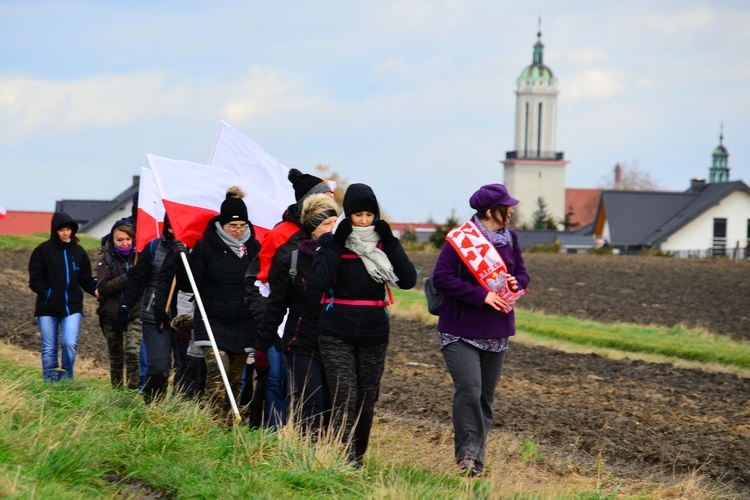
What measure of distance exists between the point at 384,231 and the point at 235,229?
1745mm

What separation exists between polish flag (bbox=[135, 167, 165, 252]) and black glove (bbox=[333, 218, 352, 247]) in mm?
3292

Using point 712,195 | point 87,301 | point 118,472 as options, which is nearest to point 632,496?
point 118,472

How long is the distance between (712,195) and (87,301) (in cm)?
4976

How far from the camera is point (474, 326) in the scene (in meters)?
7.48

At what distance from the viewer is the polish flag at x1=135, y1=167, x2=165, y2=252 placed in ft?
33.0

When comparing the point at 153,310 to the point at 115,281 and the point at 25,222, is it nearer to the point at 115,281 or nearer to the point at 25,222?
the point at 115,281

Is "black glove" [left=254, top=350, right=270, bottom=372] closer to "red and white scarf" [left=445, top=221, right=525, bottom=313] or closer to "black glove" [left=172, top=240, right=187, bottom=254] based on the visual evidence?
"black glove" [left=172, top=240, right=187, bottom=254]

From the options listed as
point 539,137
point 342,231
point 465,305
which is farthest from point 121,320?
point 539,137

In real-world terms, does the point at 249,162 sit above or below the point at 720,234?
below

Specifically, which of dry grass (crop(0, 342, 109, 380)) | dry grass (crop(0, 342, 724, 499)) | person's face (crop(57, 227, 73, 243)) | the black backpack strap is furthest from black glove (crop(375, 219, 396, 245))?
dry grass (crop(0, 342, 109, 380))

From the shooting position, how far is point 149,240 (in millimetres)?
10148

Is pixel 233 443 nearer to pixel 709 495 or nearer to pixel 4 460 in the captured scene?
pixel 4 460

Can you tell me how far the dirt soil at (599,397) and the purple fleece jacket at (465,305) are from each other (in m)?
1.56

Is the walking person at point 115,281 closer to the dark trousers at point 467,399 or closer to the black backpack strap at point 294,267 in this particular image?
the black backpack strap at point 294,267
